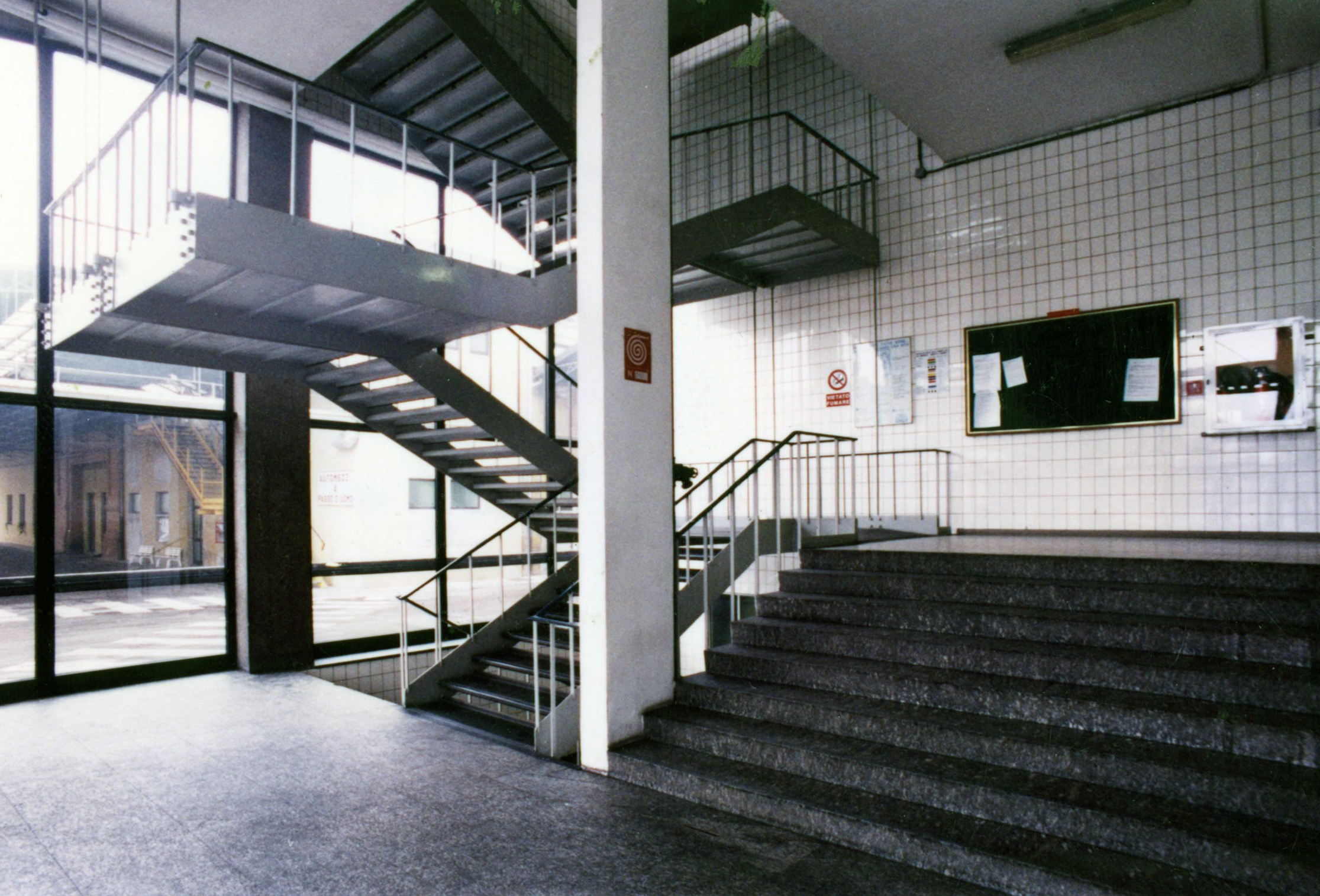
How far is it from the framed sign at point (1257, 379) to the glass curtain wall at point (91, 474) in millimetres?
7299

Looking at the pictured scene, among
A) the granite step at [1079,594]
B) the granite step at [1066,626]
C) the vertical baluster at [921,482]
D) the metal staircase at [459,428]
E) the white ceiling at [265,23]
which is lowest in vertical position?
the granite step at [1066,626]

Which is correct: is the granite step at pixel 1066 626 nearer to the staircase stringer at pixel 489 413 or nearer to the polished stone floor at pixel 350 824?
the polished stone floor at pixel 350 824

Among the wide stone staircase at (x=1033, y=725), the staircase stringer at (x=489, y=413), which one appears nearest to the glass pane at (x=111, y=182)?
the staircase stringer at (x=489, y=413)

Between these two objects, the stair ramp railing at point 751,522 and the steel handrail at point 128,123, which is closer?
the steel handrail at point 128,123

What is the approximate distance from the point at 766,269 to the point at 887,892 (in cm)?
512

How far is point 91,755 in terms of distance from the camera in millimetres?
4195

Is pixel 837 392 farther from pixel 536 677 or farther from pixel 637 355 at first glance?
pixel 536 677

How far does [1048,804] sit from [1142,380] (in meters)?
3.84

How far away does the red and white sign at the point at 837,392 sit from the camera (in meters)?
6.82

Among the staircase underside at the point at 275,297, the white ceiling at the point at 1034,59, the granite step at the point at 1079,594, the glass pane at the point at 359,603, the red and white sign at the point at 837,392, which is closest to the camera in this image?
the granite step at the point at 1079,594

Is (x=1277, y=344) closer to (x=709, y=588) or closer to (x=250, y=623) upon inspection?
(x=709, y=588)

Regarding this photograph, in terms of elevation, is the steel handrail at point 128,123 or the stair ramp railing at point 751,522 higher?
the steel handrail at point 128,123

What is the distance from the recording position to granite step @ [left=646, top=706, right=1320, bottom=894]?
230 centimetres

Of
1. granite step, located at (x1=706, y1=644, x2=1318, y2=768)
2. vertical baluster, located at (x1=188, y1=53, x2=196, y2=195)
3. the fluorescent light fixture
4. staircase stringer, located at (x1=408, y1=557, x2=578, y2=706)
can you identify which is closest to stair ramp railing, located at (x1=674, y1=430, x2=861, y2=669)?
granite step, located at (x1=706, y1=644, x2=1318, y2=768)
